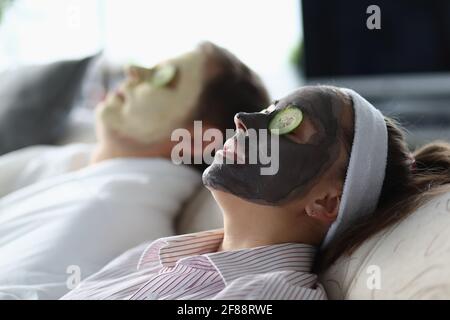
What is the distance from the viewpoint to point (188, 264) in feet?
3.35

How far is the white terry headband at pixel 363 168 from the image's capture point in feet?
3.26

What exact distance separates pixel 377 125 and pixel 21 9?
2.73m

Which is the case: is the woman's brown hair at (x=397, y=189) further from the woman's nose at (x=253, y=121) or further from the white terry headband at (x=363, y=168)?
the woman's nose at (x=253, y=121)

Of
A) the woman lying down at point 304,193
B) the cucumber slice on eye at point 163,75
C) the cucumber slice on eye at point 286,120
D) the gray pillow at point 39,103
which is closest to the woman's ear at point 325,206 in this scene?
the woman lying down at point 304,193

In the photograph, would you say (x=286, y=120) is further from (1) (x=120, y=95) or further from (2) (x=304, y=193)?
(1) (x=120, y=95)

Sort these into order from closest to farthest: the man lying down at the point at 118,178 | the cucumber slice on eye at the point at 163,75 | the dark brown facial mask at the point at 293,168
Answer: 1. the dark brown facial mask at the point at 293,168
2. the man lying down at the point at 118,178
3. the cucumber slice on eye at the point at 163,75

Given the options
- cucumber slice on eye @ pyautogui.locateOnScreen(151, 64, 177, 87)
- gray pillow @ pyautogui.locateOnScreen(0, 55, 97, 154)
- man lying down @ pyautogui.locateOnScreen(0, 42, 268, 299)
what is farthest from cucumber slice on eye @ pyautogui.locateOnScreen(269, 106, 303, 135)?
gray pillow @ pyautogui.locateOnScreen(0, 55, 97, 154)

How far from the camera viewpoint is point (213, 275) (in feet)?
3.26

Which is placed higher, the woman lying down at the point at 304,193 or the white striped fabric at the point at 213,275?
the woman lying down at the point at 304,193

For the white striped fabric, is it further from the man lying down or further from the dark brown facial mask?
the man lying down

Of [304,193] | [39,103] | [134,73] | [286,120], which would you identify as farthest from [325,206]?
[39,103]

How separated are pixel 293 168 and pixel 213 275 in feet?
0.66

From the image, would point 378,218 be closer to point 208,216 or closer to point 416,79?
point 208,216
